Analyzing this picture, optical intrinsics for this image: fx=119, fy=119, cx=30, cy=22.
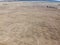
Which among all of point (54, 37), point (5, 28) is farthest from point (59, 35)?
point (5, 28)

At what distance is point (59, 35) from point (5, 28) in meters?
0.57

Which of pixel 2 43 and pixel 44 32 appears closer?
pixel 2 43

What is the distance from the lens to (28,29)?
1.28 meters

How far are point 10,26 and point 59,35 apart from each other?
55 centimetres

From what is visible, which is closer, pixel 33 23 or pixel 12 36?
pixel 12 36

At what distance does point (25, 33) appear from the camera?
46.5 inches

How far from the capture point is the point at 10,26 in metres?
1.35

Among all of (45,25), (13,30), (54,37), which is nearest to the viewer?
(54,37)

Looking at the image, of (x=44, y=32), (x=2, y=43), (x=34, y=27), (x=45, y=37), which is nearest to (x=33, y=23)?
(x=34, y=27)

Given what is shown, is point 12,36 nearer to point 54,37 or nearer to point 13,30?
point 13,30

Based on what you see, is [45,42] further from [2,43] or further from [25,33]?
Answer: [2,43]

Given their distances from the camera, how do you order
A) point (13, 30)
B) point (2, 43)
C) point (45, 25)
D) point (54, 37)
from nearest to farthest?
1. point (2, 43)
2. point (54, 37)
3. point (13, 30)
4. point (45, 25)

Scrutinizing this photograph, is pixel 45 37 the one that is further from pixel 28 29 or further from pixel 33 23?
pixel 33 23

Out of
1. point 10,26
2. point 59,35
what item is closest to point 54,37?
point 59,35
